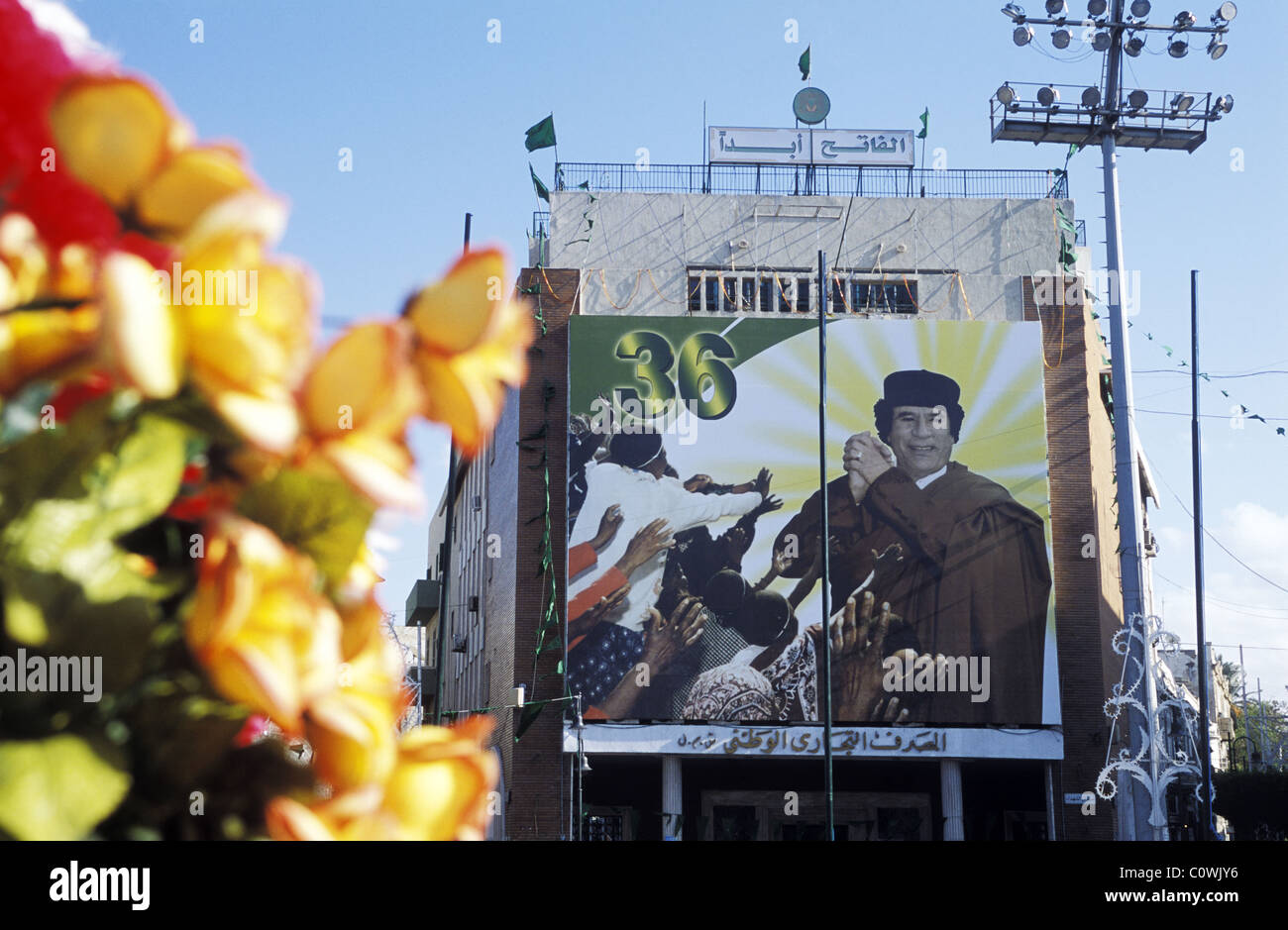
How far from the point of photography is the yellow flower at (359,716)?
0.60 meters

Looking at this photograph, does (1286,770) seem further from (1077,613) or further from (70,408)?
(1077,613)

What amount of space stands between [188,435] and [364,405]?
0.08 m

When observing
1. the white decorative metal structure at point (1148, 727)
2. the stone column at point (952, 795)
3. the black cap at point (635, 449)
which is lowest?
the stone column at point (952, 795)

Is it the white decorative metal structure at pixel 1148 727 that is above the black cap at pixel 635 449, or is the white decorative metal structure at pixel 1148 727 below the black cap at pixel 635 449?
below

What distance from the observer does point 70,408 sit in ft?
1.95

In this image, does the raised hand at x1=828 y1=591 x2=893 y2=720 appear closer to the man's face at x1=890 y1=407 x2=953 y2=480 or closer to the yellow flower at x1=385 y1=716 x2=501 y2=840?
the man's face at x1=890 y1=407 x2=953 y2=480

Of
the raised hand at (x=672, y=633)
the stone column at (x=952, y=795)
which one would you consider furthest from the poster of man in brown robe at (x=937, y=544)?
the raised hand at (x=672, y=633)

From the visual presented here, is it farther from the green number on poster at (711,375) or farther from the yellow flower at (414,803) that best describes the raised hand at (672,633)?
the yellow flower at (414,803)

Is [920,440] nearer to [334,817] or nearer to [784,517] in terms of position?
[784,517]

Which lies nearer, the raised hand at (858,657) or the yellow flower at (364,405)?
the yellow flower at (364,405)

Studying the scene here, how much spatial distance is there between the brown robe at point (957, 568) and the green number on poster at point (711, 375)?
5.17ft
